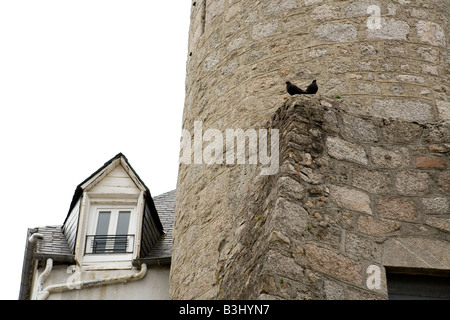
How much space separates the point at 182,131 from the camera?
27.2 ft

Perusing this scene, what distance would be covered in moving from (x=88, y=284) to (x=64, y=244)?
3.56 feet

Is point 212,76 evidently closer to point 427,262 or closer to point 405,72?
point 405,72

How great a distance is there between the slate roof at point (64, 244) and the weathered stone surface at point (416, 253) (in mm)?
5178

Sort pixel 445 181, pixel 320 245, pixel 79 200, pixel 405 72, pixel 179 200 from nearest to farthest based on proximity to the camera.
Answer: pixel 320 245 → pixel 445 181 → pixel 405 72 → pixel 179 200 → pixel 79 200

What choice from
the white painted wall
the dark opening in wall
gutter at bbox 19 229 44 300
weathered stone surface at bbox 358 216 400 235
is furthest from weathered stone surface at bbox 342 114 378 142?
gutter at bbox 19 229 44 300

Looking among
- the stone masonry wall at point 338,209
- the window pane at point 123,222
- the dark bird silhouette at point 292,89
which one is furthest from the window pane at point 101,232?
the dark bird silhouette at point 292,89

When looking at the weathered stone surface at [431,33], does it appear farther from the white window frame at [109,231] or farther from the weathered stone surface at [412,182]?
the white window frame at [109,231]

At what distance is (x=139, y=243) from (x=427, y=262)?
566 centimetres

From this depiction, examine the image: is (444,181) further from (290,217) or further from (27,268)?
(27,268)

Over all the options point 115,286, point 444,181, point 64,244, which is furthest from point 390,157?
point 64,244

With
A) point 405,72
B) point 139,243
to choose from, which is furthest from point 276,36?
point 139,243

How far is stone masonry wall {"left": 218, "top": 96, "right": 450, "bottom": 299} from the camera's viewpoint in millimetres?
5379

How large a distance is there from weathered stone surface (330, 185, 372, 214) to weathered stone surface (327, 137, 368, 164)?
0.28 m

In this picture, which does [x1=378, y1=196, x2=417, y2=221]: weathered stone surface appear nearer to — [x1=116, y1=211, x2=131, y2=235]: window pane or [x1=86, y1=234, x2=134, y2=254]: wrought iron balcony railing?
[x1=86, y1=234, x2=134, y2=254]: wrought iron balcony railing
